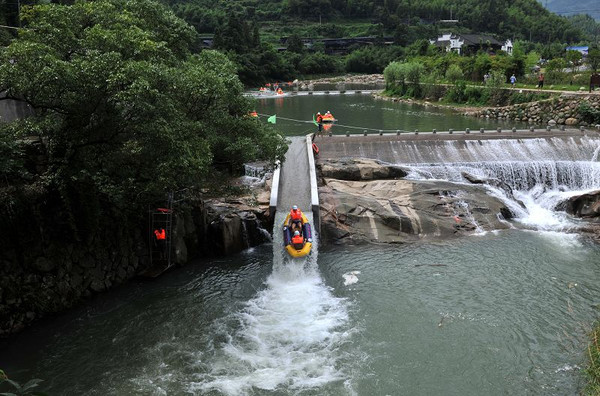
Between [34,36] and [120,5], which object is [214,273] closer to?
[34,36]

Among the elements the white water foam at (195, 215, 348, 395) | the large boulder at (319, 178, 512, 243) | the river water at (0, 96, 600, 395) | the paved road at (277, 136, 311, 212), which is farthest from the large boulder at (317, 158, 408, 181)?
the white water foam at (195, 215, 348, 395)

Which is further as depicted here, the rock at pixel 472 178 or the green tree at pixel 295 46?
the green tree at pixel 295 46

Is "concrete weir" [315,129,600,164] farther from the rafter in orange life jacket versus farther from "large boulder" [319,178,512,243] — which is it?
the rafter in orange life jacket

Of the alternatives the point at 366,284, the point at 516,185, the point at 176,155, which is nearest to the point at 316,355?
the point at 366,284

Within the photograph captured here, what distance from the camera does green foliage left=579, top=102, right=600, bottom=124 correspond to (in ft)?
116

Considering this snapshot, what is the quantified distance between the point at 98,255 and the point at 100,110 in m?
4.91

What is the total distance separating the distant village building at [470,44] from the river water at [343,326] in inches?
3239

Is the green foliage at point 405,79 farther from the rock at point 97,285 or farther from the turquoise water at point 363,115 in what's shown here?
the rock at point 97,285

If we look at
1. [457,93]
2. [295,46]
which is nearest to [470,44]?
[295,46]

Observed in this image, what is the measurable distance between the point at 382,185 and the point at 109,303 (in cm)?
1305

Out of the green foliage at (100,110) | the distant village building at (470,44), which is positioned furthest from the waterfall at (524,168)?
the distant village building at (470,44)

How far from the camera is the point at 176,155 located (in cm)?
1340

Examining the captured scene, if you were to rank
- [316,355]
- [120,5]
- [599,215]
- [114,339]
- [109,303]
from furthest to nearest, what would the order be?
[599,215]
[120,5]
[109,303]
[114,339]
[316,355]

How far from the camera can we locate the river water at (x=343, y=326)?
1111 cm
